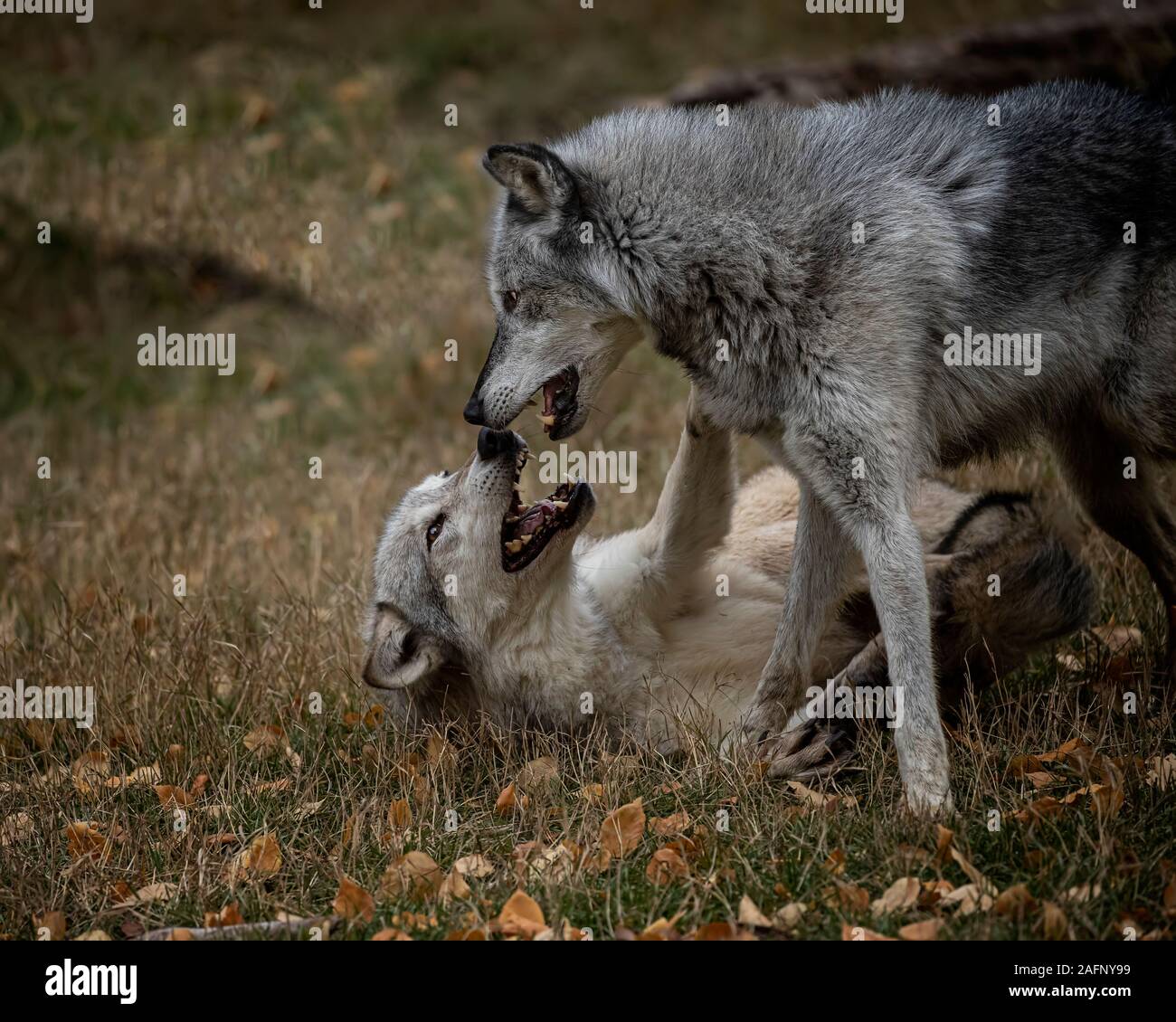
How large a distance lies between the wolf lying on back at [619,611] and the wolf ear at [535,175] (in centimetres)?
106

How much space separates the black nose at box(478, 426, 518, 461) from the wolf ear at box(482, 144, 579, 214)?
1007mm

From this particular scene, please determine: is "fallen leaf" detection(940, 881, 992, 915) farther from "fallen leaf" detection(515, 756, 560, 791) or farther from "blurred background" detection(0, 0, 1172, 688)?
"blurred background" detection(0, 0, 1172, 688)

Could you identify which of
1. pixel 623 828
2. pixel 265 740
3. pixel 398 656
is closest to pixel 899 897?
pixel 623 828

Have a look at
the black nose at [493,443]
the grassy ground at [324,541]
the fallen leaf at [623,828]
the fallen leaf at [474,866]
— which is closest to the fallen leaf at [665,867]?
the grassy ground at [324,541]

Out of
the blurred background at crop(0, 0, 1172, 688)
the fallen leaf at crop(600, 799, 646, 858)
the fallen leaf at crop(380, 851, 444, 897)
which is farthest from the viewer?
the blurred background at crop(0, 0, 1172, 688)

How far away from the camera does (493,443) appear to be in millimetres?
5172

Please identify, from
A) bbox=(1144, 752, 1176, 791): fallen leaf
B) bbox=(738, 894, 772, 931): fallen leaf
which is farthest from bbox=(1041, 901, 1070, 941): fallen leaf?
bbox=(1144, 752, 1176, 791): fallen leaf

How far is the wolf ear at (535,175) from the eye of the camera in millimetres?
4367

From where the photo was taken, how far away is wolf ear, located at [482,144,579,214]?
437cm

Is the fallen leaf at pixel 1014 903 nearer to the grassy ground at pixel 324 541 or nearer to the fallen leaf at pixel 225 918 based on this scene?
the grassy ground at pixel 324 541

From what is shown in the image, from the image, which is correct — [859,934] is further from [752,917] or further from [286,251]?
[286,251]

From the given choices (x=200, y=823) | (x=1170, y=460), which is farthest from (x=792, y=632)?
(x=200, y=823)

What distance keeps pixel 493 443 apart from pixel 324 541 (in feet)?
9.26
